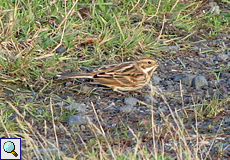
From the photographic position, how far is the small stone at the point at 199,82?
23.4ft

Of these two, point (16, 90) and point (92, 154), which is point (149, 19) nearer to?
point (16, 90)

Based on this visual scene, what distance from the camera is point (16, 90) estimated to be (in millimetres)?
6711

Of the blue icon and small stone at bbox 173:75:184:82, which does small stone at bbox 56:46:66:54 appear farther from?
the blue icon

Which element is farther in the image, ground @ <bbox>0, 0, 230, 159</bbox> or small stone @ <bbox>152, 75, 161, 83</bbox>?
small stone @ <bbox>152, 75, 161, 83</bbox>

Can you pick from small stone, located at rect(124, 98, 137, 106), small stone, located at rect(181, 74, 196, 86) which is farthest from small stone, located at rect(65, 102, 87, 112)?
small stone, located at rect(181, 74, 196, 86)

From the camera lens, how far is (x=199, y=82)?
715 cm

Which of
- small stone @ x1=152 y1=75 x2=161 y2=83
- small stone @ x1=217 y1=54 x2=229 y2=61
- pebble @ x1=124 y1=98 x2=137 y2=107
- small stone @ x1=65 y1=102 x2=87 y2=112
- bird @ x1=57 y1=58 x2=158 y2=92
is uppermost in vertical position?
bird @ x1=57 y1=58 x2=158 y2=92

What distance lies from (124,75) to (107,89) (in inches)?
12.3

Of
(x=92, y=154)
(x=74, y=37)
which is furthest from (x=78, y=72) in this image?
(x=92, y=154)

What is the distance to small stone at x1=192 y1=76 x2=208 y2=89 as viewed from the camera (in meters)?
7.13

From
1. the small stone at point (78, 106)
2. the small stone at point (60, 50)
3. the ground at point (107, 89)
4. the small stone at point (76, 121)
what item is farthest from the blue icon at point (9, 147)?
the small stone at point (60, 50)

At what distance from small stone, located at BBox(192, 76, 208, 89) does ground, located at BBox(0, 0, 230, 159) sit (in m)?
0.01

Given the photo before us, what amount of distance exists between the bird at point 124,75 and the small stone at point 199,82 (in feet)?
1.93

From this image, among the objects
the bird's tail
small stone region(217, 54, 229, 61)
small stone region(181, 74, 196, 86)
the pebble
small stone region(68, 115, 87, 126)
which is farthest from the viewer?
small stone region(217, 54, 229, 61)
